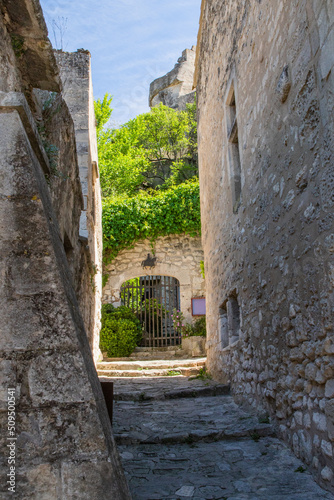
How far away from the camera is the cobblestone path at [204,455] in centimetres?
248

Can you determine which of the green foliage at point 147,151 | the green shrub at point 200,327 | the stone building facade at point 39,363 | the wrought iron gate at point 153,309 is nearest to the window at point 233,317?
the stone building facade at point 39,363

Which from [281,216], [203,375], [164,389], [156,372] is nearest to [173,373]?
[156,372]

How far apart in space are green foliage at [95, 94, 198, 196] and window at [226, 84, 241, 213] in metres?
10.8

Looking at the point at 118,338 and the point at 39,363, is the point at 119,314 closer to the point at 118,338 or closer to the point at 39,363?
the point at 118,338

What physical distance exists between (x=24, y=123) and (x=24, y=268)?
2.66 feet

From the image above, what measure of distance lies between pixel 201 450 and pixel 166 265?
28.8ft

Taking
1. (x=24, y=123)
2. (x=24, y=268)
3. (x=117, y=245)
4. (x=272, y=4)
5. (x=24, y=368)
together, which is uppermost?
(x=272, y=4)

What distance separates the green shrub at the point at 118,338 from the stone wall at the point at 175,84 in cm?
1740

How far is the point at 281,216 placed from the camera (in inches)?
136

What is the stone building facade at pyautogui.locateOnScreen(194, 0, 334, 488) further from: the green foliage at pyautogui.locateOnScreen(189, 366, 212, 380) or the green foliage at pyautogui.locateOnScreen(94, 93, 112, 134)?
the green foliage at pyautogui.locateOnScreen(94, 93, 112, 134)

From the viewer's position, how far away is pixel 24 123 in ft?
6.79

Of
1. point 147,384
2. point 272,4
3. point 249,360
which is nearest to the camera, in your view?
point 272,4

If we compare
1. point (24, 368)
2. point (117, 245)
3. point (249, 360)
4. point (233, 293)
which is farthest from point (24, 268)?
point (117, 245)

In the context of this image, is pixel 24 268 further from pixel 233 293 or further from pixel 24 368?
pixel 233 293
